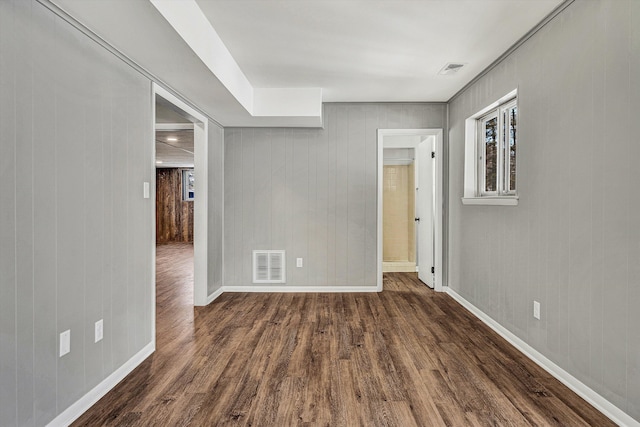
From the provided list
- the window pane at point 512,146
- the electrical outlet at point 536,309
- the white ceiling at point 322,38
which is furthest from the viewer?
the window pane at point 512,146

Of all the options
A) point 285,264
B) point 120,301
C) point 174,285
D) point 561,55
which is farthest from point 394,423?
point 174,285

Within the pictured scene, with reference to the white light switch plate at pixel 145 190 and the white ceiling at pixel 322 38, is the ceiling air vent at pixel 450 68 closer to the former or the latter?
the white ceiling at pixel 322 38

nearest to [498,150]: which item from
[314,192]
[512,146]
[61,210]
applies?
[512,146]

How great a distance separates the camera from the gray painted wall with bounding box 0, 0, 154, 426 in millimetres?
1509

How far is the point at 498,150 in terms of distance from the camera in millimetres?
3285

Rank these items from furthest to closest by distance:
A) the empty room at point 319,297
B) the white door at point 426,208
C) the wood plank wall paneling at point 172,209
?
1. the wood plank wall paneling at point 172,209
2. the white door at point 426,208
3. the empty room at point 319,297

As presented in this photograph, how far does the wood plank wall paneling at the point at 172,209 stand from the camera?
10789 mm

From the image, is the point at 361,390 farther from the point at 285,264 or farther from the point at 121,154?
the point at 285,264

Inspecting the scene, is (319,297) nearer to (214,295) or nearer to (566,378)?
(214,295)

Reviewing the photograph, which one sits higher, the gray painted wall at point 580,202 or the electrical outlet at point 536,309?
the gray painted wall at point 580,202

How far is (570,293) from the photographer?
7.14ft

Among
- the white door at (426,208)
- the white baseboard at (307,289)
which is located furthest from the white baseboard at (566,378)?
the white baseboard at (307,289)

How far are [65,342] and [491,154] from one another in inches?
151

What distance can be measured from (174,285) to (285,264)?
1.80 meters
